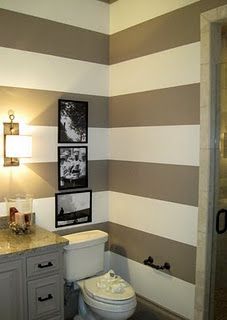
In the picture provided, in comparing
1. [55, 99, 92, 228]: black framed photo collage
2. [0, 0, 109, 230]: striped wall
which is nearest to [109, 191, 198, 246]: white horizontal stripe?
[0, 0, 109, 230]: striped wall

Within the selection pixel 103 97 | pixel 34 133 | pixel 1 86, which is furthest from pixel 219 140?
pixel 1 86

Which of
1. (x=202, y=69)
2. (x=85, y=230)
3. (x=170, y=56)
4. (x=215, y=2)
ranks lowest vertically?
(x=85, y=230)

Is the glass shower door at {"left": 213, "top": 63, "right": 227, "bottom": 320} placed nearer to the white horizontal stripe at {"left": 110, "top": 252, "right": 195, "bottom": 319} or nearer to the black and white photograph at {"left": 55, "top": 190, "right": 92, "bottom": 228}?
the white horizontal stripe at {"left": 110, "top": 252, "right": 195, "bottom": 319}

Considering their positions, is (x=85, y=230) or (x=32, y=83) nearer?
(x=32, y=83)

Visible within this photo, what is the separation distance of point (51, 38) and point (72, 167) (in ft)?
3.58

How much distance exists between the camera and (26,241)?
2246mm

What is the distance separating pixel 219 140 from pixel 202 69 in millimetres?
512

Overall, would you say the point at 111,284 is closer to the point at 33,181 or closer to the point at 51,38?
the point at 33,181

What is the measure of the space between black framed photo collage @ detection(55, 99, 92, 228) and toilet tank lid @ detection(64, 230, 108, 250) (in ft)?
0.56

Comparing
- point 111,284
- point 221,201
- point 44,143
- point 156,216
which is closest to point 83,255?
point 111,284

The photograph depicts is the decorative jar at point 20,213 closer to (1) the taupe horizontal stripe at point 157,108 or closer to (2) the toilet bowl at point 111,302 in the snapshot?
(2) the toilet bowl at point 111,302

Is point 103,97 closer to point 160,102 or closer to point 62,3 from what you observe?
point 160,102

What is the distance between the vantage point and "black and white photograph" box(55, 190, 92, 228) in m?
2.80

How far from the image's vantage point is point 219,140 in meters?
2.31
